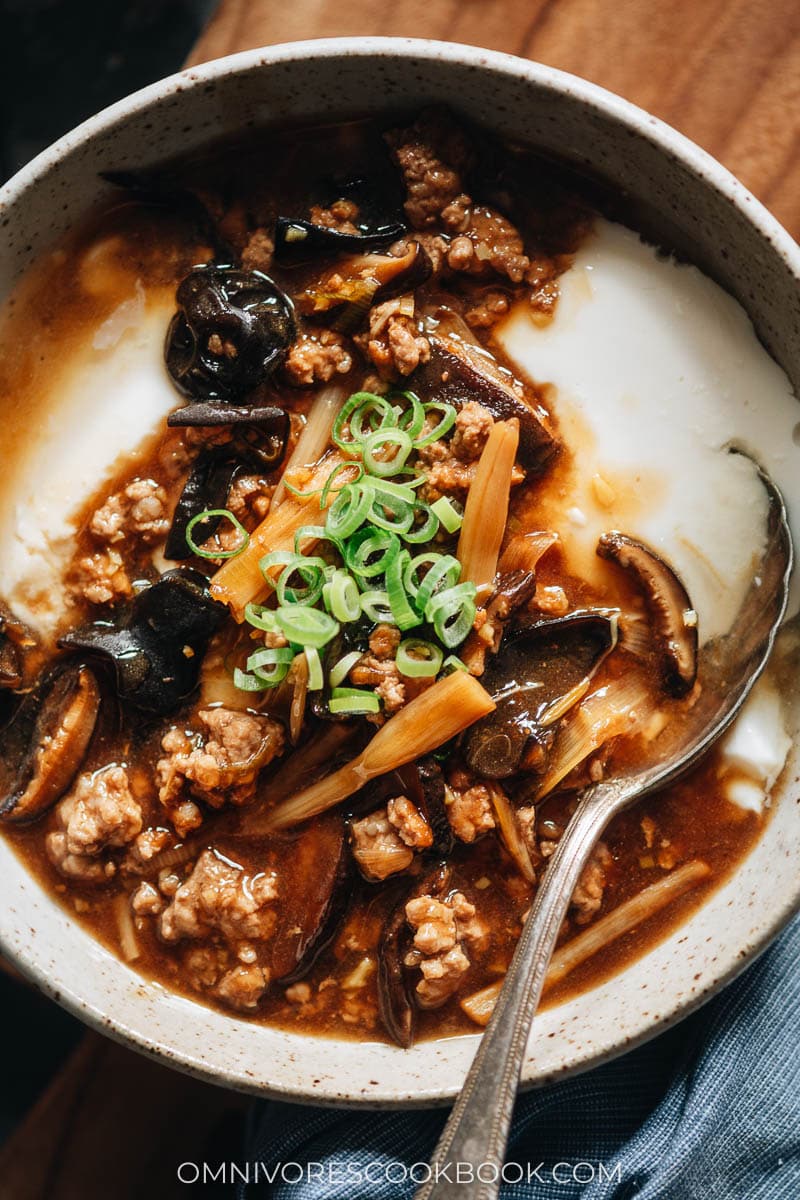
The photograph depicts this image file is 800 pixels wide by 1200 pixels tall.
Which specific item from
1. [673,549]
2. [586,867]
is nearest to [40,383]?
[673,549]

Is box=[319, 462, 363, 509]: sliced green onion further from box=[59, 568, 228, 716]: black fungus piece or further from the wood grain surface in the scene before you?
the wood grain surface

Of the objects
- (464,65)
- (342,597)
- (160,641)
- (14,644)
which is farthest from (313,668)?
(464,65)

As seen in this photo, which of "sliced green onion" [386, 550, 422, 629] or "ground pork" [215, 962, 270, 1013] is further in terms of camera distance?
"ground pork" [215, 962, 270, 1013]

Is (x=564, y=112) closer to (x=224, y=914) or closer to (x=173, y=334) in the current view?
(x=173, y=334)

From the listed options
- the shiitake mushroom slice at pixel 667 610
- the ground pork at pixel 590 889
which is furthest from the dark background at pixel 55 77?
the shiitake mushroom slice at pixel 667 610

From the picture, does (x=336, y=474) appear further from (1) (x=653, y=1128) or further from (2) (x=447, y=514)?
(1) (x=653, y=1128)

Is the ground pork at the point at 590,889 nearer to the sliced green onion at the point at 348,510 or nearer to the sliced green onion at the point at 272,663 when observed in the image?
the sliced green onion at the point at 272,663

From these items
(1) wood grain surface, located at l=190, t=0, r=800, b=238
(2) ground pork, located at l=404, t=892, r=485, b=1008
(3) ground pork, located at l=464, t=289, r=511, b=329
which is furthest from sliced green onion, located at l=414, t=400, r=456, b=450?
(2) ground pork, located at l=404, t=892, r=485, b=1008
